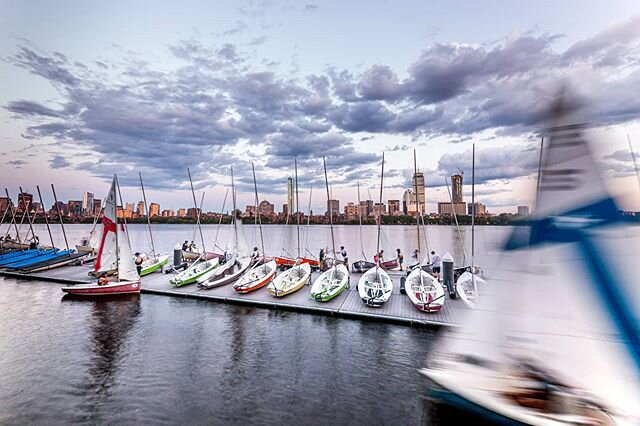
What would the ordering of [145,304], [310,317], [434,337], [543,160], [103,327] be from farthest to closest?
1. [145,304]
2. [310,317]
3. [103,327]
4. [434,337]
5. [543,160]

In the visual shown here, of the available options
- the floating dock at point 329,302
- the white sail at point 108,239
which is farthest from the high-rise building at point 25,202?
the white sail at point 108,239

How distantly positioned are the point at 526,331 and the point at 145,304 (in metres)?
20.8

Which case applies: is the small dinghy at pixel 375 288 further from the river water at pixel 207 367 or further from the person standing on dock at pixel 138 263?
the person standing on dock at pixel 138 263

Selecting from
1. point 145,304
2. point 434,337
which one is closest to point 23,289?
point 145,304

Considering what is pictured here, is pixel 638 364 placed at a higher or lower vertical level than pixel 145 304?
higher

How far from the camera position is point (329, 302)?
18453mm

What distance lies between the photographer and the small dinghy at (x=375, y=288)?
1729 centimetres

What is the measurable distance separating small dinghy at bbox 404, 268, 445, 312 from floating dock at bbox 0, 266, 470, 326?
40 centimetres

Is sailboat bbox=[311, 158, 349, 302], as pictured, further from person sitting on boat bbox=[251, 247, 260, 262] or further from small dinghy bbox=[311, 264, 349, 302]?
person sitting on boat bbox=[251, 247, 260, 262]

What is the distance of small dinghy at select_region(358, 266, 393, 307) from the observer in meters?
17.3

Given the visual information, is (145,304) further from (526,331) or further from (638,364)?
(638,364)

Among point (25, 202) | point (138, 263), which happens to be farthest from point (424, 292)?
point (25, 202)

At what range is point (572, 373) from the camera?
4.97 meters

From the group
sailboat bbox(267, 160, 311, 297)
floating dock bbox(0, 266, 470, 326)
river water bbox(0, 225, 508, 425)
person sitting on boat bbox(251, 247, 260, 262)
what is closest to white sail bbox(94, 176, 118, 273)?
floating dock bbox(0, 266, 470, 326)
